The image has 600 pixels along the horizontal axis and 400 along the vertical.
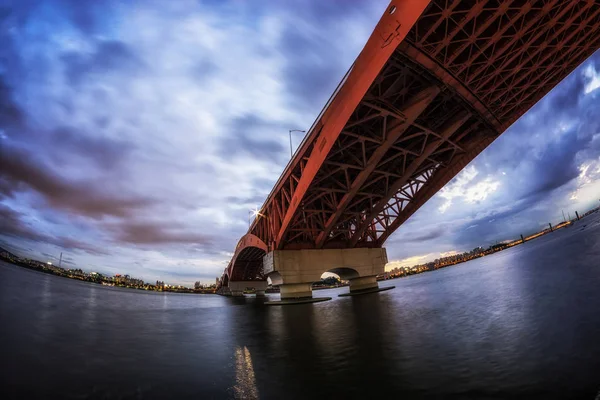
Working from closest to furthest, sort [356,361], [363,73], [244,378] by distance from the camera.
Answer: [244,378]
[356,361]
[363,73]

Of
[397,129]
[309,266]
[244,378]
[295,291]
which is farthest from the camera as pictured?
[309,266]

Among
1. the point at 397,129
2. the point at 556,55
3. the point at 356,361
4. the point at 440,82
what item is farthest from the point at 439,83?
the point at 356,361

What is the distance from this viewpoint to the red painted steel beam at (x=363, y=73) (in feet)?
34.5

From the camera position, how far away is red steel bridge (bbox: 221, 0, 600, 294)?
1116cm

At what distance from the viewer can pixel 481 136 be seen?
60.2 ft

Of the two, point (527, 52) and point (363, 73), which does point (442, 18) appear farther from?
point (527, 52)

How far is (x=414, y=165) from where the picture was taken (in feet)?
63.4

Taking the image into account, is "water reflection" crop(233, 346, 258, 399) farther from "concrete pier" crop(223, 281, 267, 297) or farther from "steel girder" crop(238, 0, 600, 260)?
"concrete pier" crop(223, 281, 267, 297)

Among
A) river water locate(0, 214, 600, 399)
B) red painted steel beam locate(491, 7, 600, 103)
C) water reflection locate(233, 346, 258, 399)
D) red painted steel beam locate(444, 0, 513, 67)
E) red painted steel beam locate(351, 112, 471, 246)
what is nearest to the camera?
river water locate(0, 214, 600, 399)

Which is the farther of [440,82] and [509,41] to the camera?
[440,82]

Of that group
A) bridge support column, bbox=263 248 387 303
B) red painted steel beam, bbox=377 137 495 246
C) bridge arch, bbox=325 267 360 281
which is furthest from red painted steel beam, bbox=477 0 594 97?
bridge arch, bbox=325 267 360 281

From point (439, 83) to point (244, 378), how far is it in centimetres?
1522

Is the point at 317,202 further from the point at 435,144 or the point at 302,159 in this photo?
the point at 435,144

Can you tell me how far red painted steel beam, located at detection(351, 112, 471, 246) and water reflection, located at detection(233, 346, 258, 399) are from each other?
1742cm
